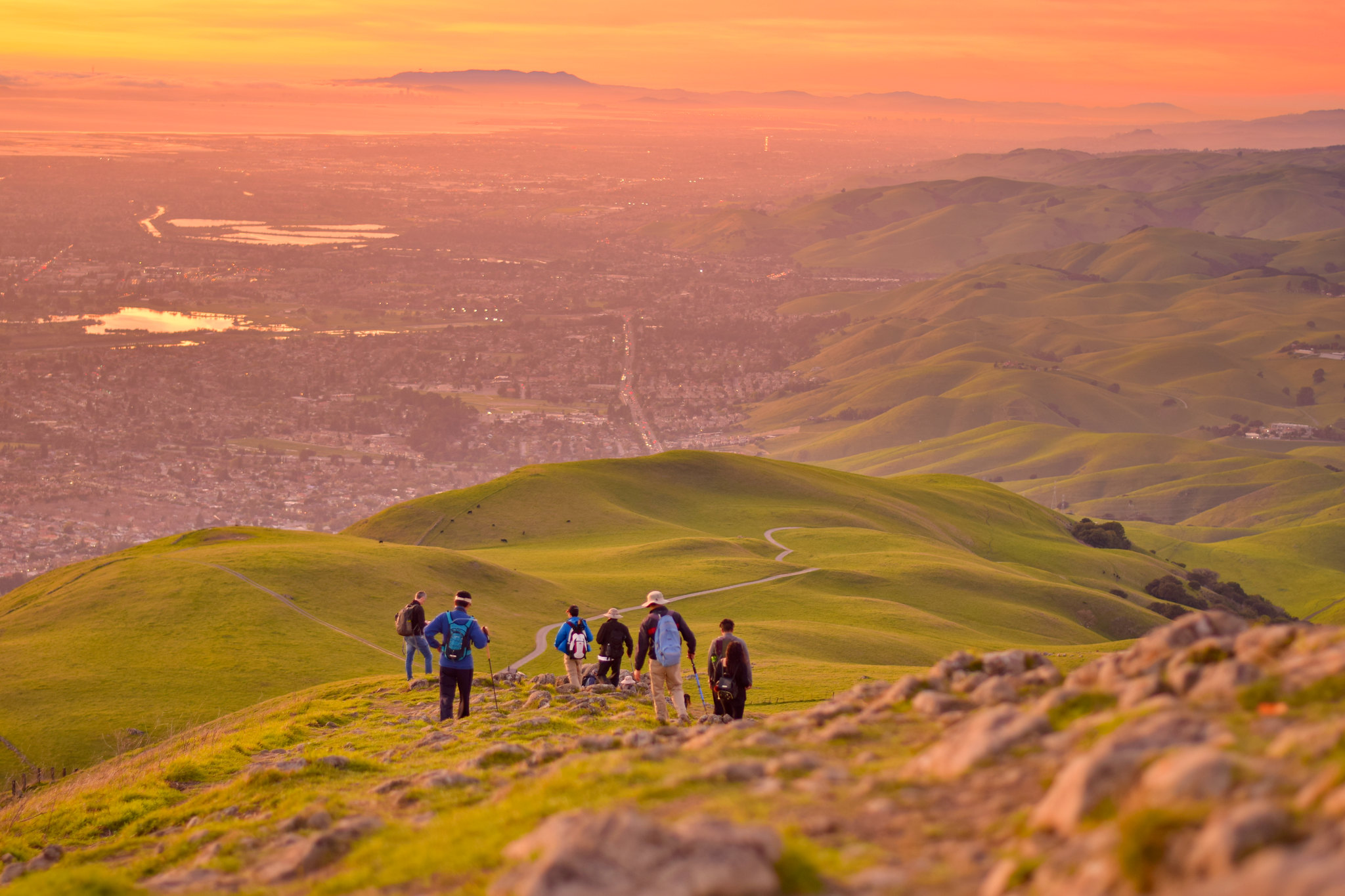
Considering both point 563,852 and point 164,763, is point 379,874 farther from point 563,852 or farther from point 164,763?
point 164,763

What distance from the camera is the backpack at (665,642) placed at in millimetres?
29922

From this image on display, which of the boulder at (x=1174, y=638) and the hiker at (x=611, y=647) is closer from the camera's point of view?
the boulder at (x=1174, y=638)

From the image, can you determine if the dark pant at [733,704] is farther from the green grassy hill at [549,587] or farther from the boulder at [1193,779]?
the boulder at [1193,779]

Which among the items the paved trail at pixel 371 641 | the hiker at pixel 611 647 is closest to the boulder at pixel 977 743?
the hiker at pixel 611 647

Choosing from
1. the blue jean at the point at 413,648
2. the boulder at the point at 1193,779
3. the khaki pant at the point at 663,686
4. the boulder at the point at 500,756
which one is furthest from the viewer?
the blue jean at the point at 413,648

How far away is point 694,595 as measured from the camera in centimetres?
7950

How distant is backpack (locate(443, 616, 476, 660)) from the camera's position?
105 feet

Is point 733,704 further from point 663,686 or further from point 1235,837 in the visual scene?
point 1235,837

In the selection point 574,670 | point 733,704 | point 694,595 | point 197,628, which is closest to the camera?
point 733,704

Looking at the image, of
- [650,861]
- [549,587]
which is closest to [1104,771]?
[650,861]

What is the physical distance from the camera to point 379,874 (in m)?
15.5

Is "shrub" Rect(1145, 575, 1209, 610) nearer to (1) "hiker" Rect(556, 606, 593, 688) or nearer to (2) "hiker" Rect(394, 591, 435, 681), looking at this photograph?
Result: (2) "hiker" Rect(394, 591, 435, 681)

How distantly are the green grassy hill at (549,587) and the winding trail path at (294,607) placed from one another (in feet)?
1.00

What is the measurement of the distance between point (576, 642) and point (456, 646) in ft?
17.9
